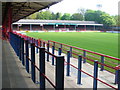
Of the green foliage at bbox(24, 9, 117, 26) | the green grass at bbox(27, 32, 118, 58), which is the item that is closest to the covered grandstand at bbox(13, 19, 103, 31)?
the green foliage at bbox(24, 9, 117, 26)

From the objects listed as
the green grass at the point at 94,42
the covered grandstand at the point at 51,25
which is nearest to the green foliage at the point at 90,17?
the covered grandstand at the point at 51,25

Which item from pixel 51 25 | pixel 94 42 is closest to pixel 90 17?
pixel 51 25

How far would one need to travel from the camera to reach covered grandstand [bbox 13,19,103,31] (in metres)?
64.4

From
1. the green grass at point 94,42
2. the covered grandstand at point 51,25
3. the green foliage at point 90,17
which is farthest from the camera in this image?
the green foliage at point 90,17

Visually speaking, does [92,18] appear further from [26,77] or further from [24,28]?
[26,77]

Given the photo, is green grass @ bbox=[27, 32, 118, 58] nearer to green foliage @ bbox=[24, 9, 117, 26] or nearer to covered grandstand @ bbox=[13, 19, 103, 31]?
covered grandstand @ bbox=[13, 19, 103, 31]

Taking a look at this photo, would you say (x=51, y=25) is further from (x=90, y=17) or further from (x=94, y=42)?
(x=94, y=42)

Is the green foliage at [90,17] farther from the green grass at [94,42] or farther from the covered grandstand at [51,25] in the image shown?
the green grass at [94,42]

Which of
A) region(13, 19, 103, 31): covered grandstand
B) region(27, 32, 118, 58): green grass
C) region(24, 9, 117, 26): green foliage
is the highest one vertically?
region(24, 9, 117, 26): green foliage

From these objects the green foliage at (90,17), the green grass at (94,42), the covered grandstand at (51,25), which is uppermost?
the green foliage at (90,17)

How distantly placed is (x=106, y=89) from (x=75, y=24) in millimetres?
67051

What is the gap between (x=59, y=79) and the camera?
7.91 feet

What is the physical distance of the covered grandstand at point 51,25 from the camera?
6439 centimetres

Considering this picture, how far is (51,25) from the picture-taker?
70.9 meters
